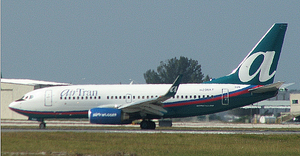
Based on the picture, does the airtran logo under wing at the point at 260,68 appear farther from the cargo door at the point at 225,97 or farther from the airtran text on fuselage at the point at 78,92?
the airtran text on fuselage at the point at 78,92

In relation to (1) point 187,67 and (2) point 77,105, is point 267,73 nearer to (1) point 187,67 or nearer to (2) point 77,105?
(2) point 77,105

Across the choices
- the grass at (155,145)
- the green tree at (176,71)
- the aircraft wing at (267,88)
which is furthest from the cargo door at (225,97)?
the green tree at (176,71)

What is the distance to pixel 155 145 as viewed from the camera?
2086cm

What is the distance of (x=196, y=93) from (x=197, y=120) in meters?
20.3

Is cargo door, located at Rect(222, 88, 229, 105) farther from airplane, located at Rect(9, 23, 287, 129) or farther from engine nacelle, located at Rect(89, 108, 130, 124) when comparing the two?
engine nacelle, located at Rect(89, 108, 130, 124)

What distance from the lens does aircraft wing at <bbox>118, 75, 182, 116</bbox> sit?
31281mm

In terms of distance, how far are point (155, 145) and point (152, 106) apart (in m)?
11.7

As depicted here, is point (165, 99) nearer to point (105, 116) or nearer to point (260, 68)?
point (105, 116)

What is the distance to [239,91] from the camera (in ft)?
109

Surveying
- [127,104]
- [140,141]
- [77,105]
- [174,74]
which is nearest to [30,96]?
[77,105]

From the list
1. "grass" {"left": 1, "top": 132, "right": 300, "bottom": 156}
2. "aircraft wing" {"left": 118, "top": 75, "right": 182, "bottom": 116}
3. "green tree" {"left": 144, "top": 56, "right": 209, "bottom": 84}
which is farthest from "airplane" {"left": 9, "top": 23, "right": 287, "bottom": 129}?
"green tree" {"left": 144, "top": 56, "right": 209, "bottom": 84}

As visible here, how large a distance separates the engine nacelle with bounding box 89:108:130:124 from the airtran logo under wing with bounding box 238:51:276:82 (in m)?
10.2

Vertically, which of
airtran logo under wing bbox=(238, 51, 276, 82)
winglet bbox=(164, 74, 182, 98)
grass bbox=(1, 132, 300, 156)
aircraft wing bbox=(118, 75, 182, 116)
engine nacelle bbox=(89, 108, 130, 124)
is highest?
airtran logo under wing bbox=(238, 51, 276, 82)

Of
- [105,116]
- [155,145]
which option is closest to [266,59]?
[105,116]
